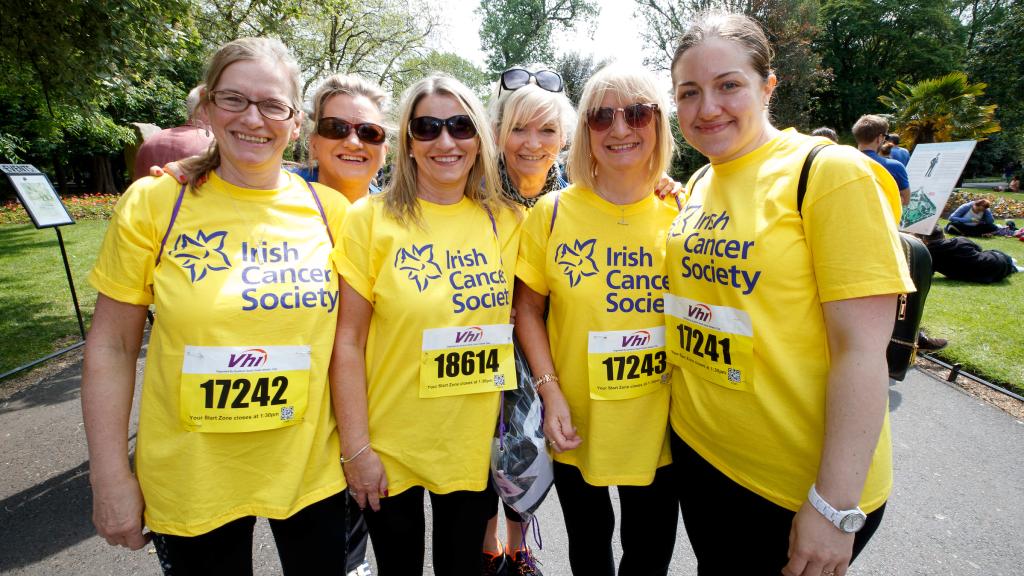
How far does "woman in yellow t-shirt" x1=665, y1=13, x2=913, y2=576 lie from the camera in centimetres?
134

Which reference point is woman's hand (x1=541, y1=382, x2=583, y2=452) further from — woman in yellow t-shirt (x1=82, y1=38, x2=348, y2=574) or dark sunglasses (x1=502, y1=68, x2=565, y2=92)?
dark sunglasses (x1=502, y1=68, x2=565, y2=92)

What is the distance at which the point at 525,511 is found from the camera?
1.94 meters

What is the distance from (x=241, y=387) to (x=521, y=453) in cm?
105

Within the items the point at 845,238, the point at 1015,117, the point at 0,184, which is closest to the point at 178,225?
the point at 845,238

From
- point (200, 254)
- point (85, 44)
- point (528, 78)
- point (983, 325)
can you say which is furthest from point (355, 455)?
point (983, 325)

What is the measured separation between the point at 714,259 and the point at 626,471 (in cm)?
93

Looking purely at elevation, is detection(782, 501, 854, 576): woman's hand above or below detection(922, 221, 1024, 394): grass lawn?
above

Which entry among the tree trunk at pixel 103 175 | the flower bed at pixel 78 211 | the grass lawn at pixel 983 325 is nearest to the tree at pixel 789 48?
the grass lawn at pixel 983 325

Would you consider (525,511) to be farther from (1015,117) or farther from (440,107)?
(1015,117)

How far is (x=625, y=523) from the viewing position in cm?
207

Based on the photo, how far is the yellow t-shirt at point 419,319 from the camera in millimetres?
1797

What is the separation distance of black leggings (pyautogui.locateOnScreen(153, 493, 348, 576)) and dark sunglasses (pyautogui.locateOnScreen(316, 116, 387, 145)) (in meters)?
1.78

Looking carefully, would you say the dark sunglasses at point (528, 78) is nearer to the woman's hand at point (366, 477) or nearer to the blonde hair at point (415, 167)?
the blonde hair at point (415, 167)

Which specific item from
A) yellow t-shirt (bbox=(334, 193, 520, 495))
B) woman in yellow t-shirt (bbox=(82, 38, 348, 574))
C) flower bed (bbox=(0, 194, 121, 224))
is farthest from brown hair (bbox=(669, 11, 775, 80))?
flower bed (bbox=(0, 194, 121, 224))
